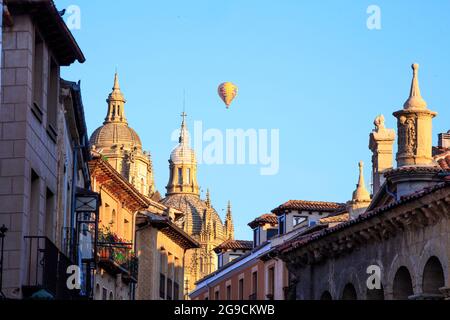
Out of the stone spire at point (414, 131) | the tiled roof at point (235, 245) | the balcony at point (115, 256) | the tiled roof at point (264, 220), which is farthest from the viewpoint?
the tiled roof at point (235, 245)

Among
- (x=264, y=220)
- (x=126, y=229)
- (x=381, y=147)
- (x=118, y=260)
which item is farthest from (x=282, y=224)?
(x=118, y=260)

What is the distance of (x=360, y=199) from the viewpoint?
63781 mm

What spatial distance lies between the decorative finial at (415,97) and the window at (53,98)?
75.1 ft

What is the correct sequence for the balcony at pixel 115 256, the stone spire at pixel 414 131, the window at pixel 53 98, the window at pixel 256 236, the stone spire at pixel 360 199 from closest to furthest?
the window at pixel 53 98 → the balcony at pixel 115 256 → the stone spire at pixel 414 131 → the stone spire at pixel 360 199 → the window at pixel 256 236

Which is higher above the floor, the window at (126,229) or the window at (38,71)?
the window at (126,229)

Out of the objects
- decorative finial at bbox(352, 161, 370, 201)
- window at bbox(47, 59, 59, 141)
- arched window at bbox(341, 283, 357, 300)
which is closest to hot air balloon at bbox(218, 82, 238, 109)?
decorative finial at bbox(352, 161, 370, 201)

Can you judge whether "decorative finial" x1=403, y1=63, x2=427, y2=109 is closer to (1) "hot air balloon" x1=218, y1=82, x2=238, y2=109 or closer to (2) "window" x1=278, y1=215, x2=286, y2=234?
(2) "window" x1=278, y1=215, x2=286, y2=234

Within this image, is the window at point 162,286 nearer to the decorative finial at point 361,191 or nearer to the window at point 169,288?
the window at point 169,288

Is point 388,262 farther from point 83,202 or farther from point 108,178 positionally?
point 108,178

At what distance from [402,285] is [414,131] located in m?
12.3

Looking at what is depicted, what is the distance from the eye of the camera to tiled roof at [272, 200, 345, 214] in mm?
68875


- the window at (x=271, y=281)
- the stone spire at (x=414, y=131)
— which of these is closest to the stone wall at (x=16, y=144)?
the stone spire at (x=414, y=131)

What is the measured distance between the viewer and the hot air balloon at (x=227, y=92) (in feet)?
281

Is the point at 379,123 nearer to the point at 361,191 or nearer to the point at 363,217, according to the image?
the point at 361,191
